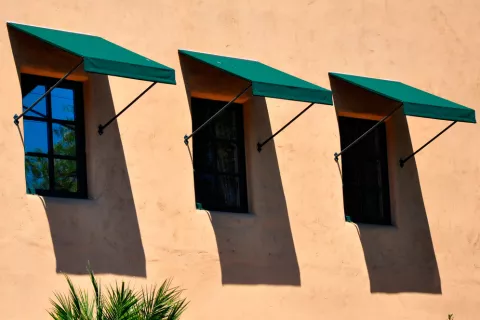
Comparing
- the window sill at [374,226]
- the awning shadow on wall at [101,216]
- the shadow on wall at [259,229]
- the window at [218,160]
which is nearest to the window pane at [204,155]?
the window at [218,160]

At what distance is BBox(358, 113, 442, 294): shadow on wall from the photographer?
17.0 m

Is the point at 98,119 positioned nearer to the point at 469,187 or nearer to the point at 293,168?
the point at 293,168

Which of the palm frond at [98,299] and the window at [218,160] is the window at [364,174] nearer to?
the window at [218,160]

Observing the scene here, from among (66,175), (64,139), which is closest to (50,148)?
(64,139)

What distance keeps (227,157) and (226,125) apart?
38 cm

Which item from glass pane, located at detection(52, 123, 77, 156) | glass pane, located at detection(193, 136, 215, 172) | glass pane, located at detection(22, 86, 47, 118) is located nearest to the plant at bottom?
glass pane, located at detection(52, 123, 77, 156)

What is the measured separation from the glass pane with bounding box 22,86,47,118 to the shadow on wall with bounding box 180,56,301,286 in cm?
170

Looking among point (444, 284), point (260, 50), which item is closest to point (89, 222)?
point (260, 50)

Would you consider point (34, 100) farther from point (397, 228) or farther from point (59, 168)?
point (397, 228)

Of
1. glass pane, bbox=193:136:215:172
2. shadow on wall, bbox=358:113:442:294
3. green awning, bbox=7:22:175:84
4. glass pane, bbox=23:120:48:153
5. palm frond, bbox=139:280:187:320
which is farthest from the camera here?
shadow on wall, bbox=358:113:442:294

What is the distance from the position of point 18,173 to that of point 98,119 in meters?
1.16

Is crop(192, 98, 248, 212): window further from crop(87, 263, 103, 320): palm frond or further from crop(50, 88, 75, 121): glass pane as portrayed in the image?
crop(87, 263, 103, 320): palm frond

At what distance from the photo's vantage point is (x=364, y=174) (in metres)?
17.4

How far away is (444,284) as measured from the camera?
17562mm
